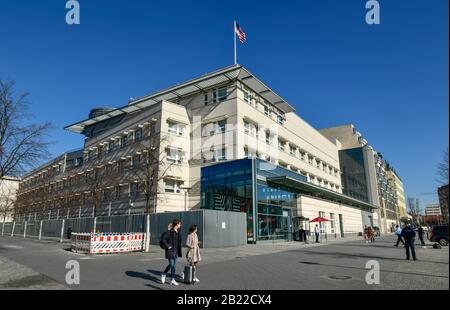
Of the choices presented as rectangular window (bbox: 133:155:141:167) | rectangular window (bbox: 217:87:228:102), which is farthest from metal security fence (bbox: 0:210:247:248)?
rectangular window (bbox: 217:87:228:102)

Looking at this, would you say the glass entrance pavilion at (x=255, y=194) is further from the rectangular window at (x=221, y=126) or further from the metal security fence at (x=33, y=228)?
the metal security fence at (x=33, y=228)

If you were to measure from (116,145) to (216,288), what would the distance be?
129 feet

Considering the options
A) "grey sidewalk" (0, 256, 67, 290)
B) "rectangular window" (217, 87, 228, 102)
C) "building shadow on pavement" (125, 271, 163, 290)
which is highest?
"rectangular window" (217, 87, 228, 102)

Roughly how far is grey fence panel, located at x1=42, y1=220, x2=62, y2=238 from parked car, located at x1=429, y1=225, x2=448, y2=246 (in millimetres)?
41130

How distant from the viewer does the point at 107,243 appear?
62.5 ft

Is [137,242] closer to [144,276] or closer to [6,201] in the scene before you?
[144,276]

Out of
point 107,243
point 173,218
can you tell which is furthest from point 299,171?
point 107,243

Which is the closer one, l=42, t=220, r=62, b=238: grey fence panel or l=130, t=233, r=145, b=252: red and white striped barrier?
l=130, t=233, r=145, b=252: red and white striped barrier

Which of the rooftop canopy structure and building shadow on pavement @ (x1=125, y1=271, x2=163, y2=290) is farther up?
the rooftop canopy structure

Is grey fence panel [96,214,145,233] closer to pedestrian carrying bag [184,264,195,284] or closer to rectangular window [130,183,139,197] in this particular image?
rectangular window [130,183,139,197]

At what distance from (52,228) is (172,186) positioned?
734 inches

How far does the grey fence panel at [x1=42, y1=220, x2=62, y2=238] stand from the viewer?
40000mm
